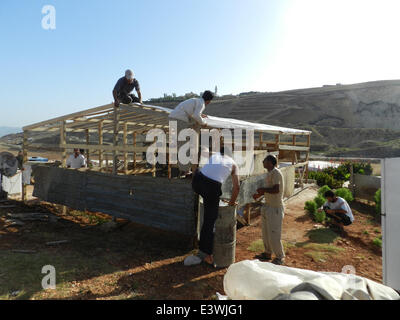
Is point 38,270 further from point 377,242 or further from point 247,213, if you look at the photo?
point 377,242

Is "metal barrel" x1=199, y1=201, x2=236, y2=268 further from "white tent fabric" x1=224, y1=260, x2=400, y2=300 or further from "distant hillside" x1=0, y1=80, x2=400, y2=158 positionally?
"distant hillside" x1=0, y1=80, x2=400, y2=158

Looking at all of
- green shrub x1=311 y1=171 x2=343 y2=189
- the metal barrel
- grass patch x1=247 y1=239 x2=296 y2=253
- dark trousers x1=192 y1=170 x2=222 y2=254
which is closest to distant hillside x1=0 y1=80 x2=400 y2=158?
green shrub x1=311 y1=171 x2=343 y2=189

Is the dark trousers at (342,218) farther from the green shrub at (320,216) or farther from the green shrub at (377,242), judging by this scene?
the green shrub at (377,242)

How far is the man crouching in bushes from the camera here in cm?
729

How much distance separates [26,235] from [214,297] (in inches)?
209

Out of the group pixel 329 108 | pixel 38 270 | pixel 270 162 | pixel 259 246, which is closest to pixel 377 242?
pixel 259 246

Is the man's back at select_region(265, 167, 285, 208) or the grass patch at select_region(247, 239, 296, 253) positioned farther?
the grass patch at select_region(247, 239, 296, 253)

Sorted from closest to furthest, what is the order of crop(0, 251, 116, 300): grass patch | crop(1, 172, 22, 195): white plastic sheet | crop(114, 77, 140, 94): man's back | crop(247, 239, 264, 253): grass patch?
crop(0, 251, 116, 300): grass patch < crop(247, 239, 264, 253): grass patch < crop(114, 77, 140, 94): man's back < crop(1, 172, 22, 195): white plastic sheet

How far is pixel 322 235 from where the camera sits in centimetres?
678

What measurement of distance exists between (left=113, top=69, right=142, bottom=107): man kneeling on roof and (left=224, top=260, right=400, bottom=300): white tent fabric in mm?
5203

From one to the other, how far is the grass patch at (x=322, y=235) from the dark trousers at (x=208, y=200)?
3.32m

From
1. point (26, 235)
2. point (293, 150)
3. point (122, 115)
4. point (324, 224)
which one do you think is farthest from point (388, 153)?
point (26, 235)

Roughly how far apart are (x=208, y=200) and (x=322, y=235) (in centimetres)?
398

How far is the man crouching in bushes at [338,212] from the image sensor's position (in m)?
7.29
